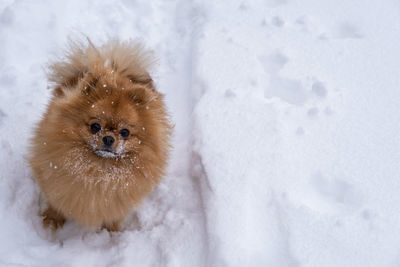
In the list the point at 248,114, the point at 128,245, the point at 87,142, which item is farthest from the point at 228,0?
the point at 128,245

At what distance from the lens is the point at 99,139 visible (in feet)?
7.56

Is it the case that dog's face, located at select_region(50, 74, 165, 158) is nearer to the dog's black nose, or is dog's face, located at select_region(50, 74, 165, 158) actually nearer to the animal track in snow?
the dog's black nose

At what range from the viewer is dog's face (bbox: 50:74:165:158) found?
232 cm

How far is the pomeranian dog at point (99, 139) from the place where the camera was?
7.70 ft

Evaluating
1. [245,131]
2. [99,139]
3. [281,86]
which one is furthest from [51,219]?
[281,86]

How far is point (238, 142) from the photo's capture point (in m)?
3.18

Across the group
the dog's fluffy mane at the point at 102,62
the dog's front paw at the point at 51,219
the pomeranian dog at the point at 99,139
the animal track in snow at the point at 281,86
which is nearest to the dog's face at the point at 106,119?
the pomeranian dog at the point at 99,139

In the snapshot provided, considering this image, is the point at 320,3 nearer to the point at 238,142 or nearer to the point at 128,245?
the point at 238,142

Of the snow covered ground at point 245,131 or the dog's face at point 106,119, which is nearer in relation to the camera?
the dog's face at point 106,119

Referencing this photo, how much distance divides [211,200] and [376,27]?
99.8 inches

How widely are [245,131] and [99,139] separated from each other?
1410 millimetres

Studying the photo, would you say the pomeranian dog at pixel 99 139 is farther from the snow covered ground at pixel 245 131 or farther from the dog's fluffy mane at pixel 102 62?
the snow covered ground at pixel 245 131

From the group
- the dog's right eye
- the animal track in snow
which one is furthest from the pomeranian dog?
the animal track in snow

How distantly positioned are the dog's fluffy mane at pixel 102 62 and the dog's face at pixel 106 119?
8.4 inches
